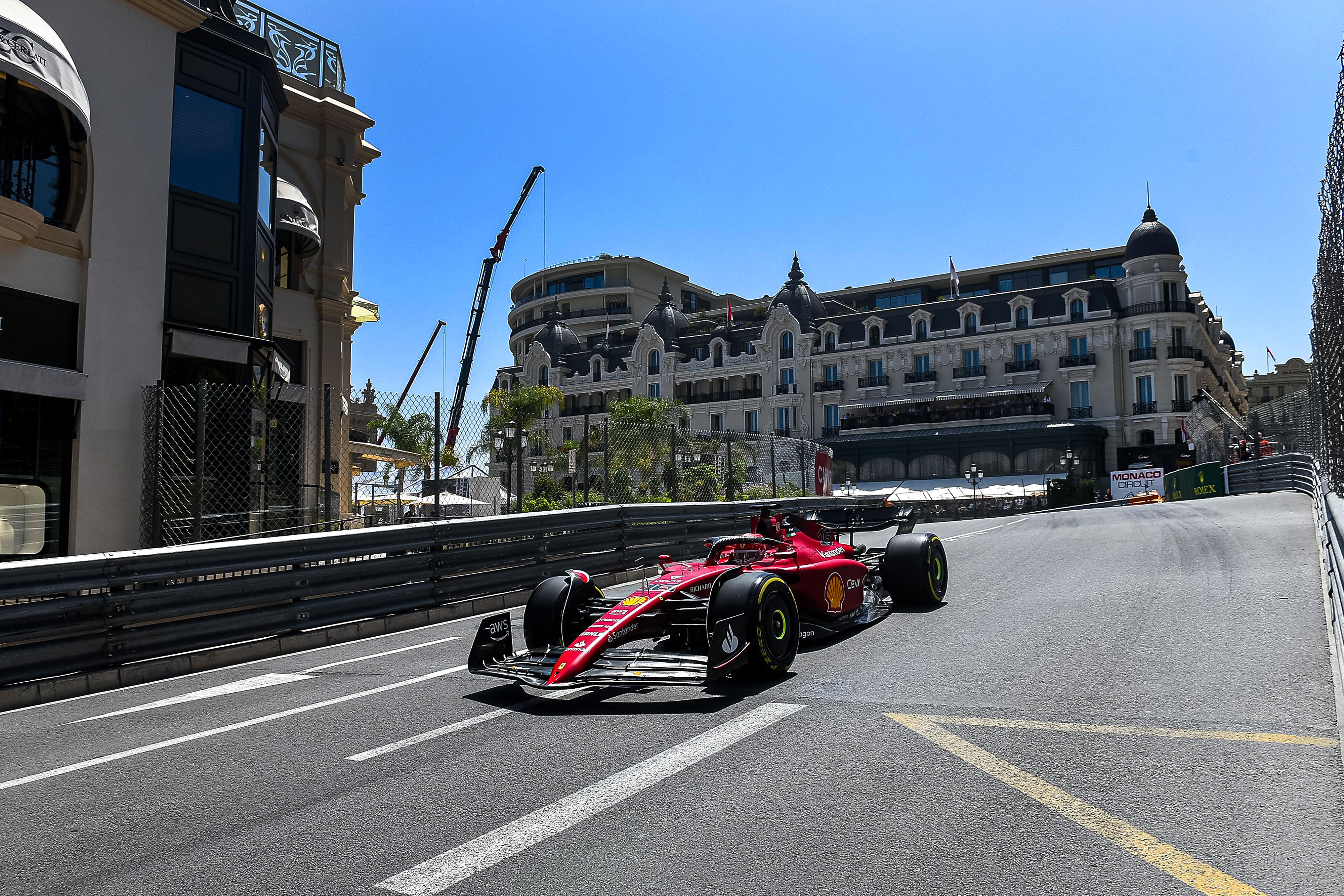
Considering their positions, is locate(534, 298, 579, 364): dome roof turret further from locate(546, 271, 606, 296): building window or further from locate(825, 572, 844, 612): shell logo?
locate(825, 572, 844, 612): shell logo

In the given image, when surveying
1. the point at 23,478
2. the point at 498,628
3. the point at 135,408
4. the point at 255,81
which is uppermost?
the point at 255,81

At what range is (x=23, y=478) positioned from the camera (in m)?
11.9

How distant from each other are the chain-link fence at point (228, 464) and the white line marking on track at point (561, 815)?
6620 mm

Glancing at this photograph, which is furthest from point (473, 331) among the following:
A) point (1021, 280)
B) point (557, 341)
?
point (1021, 280)

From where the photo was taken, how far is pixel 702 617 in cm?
650

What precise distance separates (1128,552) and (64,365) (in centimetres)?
1493

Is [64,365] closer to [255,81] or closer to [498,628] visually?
[255,81]

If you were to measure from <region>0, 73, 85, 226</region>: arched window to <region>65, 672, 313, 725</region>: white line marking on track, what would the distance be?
328 inches

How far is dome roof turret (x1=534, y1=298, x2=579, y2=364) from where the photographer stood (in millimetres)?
80500

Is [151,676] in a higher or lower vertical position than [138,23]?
lower

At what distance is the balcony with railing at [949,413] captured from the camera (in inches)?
2189

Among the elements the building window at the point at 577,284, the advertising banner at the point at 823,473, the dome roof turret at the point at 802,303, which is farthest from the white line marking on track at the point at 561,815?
the building window at the point at 577,284

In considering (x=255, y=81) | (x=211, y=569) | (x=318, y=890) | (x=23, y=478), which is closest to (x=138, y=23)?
(x=255, y=81)

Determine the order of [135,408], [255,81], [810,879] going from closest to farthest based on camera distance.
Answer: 1. [810,879]
2. [135,408]
3. [255,81]
